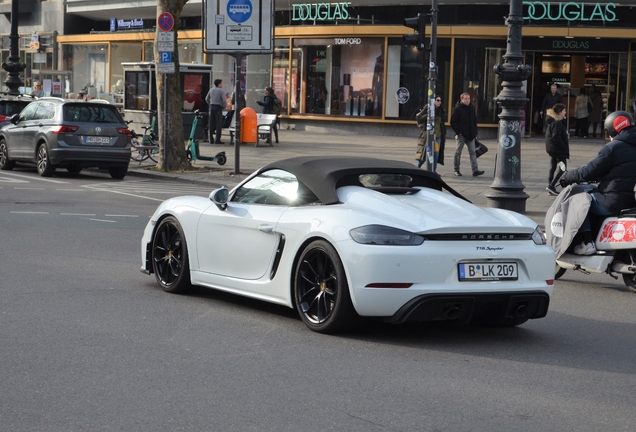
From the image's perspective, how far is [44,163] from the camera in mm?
21672

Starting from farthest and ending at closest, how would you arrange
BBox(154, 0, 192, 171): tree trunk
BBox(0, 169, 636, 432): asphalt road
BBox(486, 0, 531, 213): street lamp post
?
1. BBox(154, 0, 192, 171): tree trunk
2. BBox(486, 0, 531, 213): street lamp post
3. BBox(0, 169, 636, 432): asphalt road

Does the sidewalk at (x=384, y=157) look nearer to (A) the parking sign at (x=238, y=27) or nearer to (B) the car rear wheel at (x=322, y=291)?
(A) the parking sign at (x=238, y=27)

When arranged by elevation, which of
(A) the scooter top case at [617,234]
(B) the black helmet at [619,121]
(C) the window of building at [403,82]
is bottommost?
(A) the scooter top case at [617,234]

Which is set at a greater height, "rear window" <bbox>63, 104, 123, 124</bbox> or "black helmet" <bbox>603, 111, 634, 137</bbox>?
"black helmet" <bbox>603, 111, 634, 137</bbox>

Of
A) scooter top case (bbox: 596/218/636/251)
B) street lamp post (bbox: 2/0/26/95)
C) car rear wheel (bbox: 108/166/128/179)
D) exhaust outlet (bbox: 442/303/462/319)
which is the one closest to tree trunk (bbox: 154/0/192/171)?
car rear wheel (bbox: 108/166/128/179)

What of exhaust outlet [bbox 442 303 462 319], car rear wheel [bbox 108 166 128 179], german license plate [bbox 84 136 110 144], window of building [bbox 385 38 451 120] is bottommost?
car rear wheel [bbox 108 166 128 179]

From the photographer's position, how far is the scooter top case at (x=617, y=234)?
9.84 metres

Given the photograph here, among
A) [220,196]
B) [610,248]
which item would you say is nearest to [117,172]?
[610,248]

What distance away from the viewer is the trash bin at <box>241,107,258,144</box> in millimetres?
31078

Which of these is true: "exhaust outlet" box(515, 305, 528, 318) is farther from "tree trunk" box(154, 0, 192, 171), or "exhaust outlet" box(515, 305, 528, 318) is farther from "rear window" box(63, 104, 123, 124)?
"tree trunk" box(154, 0, 192, 171)

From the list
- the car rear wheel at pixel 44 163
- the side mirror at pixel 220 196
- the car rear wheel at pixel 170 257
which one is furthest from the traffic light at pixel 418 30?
the side mirror at pixel 220 196

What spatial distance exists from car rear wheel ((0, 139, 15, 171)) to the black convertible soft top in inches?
641

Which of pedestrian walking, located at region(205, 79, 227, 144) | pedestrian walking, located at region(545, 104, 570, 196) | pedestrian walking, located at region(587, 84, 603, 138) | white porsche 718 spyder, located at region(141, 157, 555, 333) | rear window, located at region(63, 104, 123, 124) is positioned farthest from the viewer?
pedestrian walking, located at region(587, 84, 603, 138)

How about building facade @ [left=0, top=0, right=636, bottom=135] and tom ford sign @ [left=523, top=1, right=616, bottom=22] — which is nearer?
tom ford sign @ [left=523, top=1, right=616, bottom=22]
